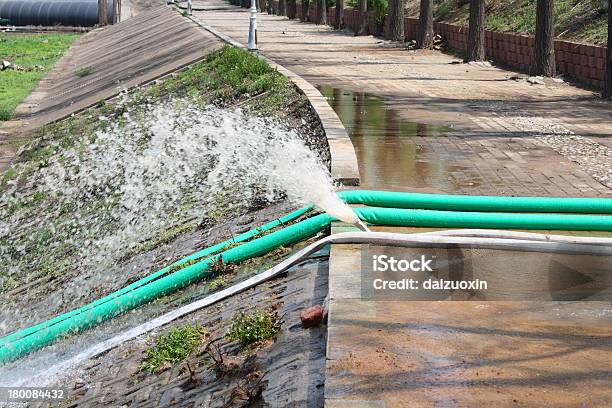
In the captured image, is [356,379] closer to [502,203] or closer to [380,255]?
[380,255]

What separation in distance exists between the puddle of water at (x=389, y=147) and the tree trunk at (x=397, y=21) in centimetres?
1897

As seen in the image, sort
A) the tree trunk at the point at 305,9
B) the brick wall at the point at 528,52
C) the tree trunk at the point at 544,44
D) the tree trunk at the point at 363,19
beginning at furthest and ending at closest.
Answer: the tree trunk at the point at 305,9, the tree trunk at the point at 363,19, the tree trunk at the point at 544,44, the brick wall at the point at 528,52

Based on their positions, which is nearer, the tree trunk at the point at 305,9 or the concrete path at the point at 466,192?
the concrete path at the point at 466,192

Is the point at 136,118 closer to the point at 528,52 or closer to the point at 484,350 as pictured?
the point at 528,52

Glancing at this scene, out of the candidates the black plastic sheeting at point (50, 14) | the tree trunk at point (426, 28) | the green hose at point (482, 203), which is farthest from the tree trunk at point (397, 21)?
the black plastic sheeting at point (50, 14)

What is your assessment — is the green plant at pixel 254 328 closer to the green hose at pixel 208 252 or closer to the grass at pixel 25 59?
the green hose at pixel 208 252

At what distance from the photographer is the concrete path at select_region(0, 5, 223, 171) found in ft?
95.1

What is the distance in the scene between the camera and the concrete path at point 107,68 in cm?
2898

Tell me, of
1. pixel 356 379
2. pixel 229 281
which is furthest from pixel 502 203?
pixel 356 379

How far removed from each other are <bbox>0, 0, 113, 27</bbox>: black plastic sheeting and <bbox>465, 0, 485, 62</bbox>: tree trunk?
4661cm

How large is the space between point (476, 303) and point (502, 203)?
6.52ft

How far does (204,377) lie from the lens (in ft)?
22.1

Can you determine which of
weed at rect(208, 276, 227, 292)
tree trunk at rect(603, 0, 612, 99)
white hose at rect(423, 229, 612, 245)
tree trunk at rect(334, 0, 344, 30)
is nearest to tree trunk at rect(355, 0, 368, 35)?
tree trunk at rect(334, 0, 344, 30)

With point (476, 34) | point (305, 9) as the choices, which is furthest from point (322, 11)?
point (476, 34)
